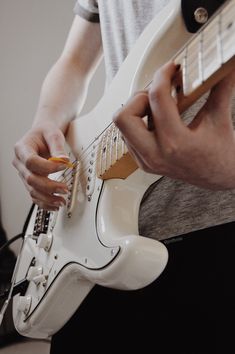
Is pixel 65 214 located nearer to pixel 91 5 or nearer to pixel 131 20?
pixel 131 20

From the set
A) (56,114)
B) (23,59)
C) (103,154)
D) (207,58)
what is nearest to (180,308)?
(103,154)

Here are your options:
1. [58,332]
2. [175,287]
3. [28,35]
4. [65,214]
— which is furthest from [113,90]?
[28,35]

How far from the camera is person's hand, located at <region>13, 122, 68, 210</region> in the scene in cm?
65

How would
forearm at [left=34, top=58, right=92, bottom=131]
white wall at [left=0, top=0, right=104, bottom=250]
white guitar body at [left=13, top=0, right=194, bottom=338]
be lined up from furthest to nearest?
white wall at [left=0, top=0, right=104, bottom=250] < forearm at [left=34, top=58, right=92, bottom=131] < white guitar body at [left=13, top=0, right=194, bottom=338]

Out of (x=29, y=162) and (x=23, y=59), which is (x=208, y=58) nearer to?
(x=29, y=162)

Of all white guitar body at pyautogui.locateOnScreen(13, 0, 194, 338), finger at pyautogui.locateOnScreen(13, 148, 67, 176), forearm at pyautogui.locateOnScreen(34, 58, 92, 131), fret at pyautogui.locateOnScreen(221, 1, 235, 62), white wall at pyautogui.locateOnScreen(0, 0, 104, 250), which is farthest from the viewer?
white wall at pyautogui.locateOnScreen(0, 0, 104, 250)

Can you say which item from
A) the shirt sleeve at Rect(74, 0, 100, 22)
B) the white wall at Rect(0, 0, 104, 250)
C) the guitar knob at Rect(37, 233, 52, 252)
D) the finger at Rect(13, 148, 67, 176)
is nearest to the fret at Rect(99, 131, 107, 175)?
the finger at Rect(13, 148, 67, 176)

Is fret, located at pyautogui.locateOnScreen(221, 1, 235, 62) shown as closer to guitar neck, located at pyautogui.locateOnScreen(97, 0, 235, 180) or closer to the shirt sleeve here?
guitar neck, located at pyautogui.locateOnScreen(97, 0, 235, 180)

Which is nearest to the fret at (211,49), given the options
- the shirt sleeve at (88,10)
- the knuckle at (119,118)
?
the knuckle at (119,118)

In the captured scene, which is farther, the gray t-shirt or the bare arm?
the bare arm

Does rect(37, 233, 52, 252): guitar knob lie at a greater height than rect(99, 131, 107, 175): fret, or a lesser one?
lesser

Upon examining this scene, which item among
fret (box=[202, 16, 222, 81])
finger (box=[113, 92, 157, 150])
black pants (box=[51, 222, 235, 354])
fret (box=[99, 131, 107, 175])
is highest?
fret (box=[202, 16, 222, 81])

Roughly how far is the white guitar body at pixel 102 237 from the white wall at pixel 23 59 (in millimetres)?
984

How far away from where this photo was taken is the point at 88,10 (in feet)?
2.93
